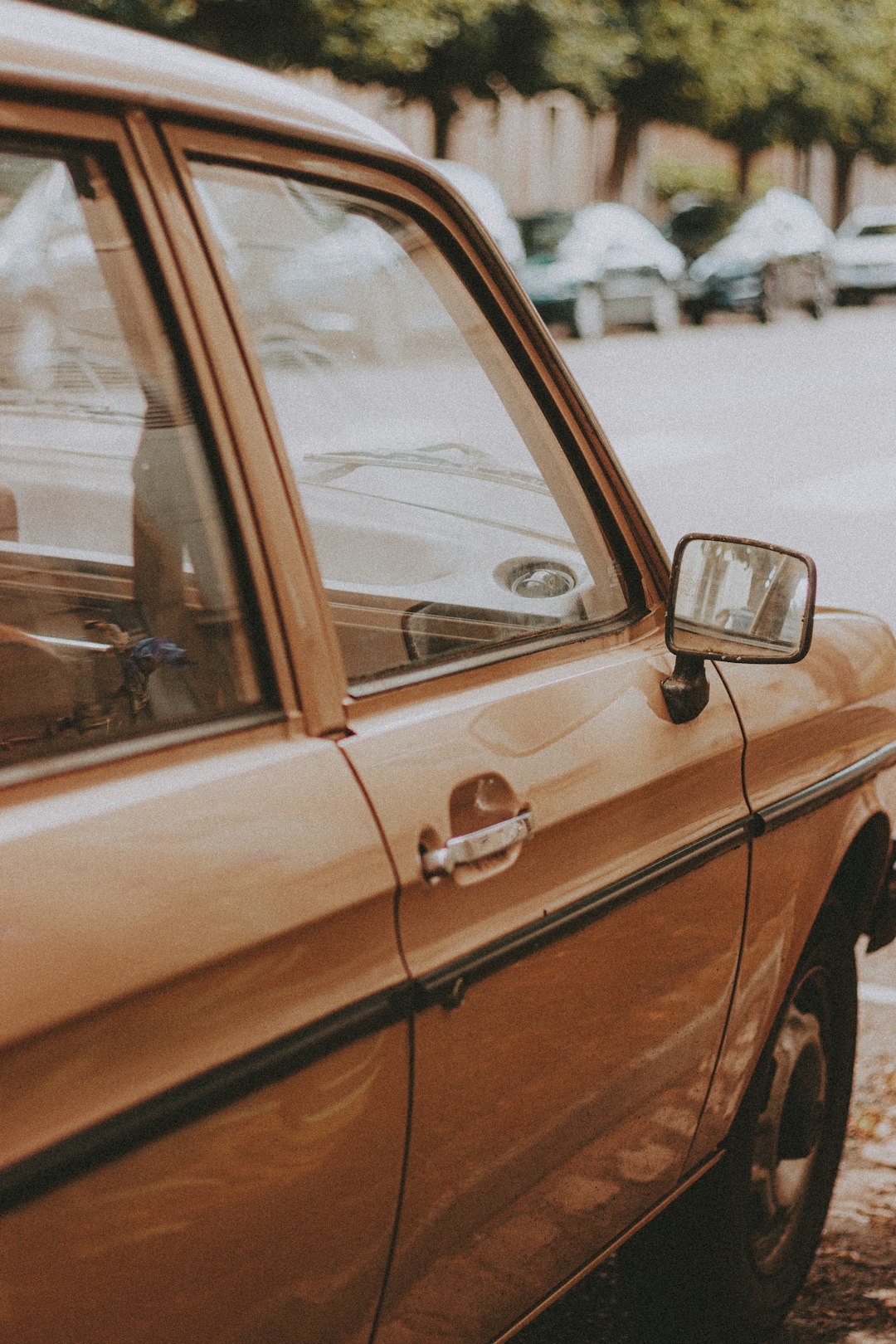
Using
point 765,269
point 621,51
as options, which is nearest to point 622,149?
point 621,51

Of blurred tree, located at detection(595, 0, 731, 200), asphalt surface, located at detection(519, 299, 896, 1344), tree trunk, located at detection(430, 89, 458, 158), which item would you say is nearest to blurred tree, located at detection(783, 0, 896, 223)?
blurred tree, located at detection(595, 0, 731, 200)

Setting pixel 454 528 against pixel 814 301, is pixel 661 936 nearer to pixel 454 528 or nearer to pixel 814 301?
pixel 454 528

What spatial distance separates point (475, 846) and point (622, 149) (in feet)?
111

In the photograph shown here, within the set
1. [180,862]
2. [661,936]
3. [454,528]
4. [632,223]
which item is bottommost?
[661,936]

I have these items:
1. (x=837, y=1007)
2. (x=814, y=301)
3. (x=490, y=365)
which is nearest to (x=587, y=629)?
(x=490, y=365)

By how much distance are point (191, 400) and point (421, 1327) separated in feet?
3.51

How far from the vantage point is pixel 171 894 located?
1.45 metres

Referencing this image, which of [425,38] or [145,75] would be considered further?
[425,38]

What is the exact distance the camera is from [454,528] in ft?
7.29

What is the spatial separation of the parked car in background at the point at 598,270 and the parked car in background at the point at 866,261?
→ 708 centimetres

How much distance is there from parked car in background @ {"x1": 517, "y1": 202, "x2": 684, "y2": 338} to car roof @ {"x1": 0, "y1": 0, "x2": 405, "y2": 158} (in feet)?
71.5

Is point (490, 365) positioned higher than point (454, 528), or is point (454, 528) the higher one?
point (490, 365)

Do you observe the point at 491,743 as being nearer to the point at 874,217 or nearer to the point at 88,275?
the point at 88,275

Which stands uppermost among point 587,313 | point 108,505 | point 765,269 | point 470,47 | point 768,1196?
point 470,47
